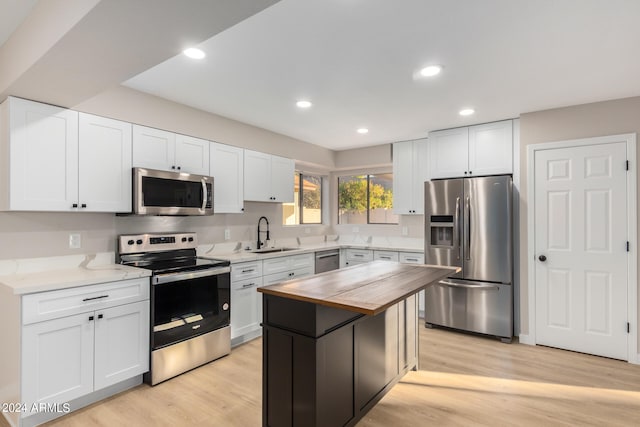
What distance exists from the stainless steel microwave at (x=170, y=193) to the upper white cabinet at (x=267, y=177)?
2.24 feet

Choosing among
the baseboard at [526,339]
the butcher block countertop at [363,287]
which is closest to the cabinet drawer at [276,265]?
the butcher block countertop at [363,287]

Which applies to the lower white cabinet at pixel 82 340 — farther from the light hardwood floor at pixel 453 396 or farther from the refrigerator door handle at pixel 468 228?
the refrigerator door handle at pixel 468 228

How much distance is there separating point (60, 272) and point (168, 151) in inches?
52.7

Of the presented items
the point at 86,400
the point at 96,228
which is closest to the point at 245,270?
the point at 96,228

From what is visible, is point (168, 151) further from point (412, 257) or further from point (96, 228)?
point (412, 257)

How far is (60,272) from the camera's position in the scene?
2615mm

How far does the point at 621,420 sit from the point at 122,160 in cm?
420

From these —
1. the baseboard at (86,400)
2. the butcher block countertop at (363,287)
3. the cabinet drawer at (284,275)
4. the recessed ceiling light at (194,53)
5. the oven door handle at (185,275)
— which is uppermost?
the recessed ceiling light at (194,53)

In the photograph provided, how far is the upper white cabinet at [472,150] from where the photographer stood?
12.9 feet

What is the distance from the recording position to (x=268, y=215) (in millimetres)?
4727

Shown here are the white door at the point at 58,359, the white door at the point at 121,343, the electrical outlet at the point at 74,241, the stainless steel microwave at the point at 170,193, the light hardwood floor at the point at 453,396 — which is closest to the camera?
the white door at the point at 58,359

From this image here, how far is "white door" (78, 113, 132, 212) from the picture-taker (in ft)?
8.84

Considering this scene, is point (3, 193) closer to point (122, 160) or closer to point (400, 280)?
point (122, 160)

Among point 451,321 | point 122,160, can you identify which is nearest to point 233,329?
point 122,160
